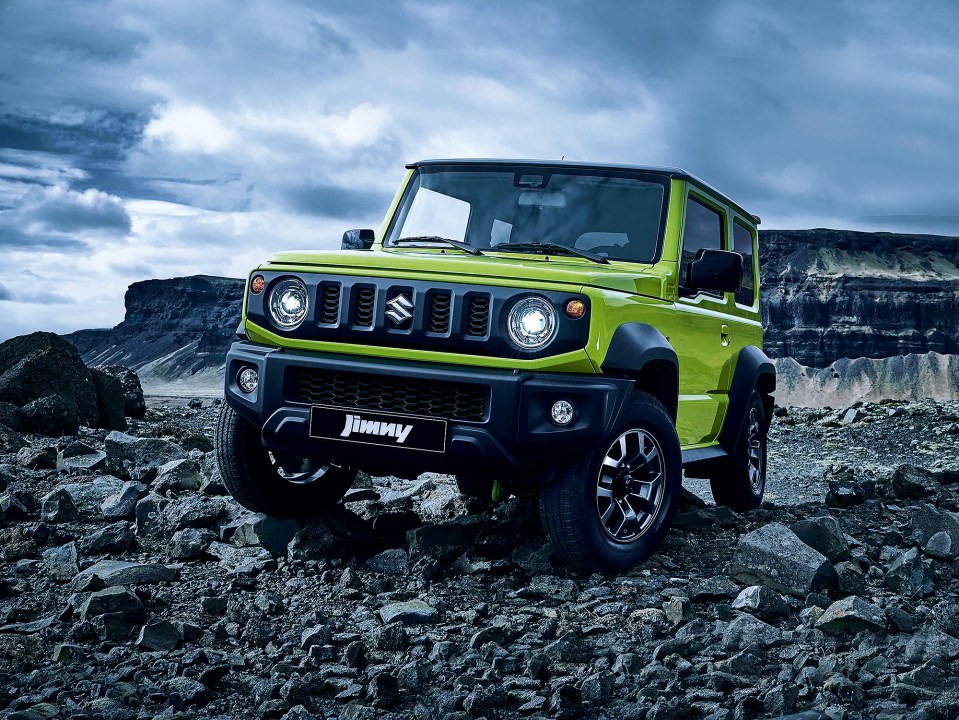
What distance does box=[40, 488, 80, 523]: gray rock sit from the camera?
663 cm

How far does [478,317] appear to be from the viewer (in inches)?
192

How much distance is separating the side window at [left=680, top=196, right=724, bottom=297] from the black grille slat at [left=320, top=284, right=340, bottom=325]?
2058mm

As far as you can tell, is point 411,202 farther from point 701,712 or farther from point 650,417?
point 701,712

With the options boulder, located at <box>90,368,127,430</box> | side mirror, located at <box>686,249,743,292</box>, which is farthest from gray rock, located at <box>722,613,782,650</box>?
boulder, located at <box>90,368,127,430</box>

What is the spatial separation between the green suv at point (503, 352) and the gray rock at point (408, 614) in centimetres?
67

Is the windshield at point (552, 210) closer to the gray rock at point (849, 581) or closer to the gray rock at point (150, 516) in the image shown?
the gray rock at point (849, 581)

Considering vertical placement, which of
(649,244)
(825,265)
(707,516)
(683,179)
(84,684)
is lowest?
(84,684)

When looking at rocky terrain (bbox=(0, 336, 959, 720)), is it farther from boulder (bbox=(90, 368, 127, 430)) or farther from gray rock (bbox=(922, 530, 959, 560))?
boulder (bbox=(90, 368, 127, 430))

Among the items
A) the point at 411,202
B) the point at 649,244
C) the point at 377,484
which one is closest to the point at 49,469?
the point at 377,484

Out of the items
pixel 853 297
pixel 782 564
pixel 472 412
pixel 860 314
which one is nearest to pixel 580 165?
pixel 472 412

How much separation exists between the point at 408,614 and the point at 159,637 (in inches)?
43.2

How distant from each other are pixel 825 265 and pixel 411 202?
435 feet

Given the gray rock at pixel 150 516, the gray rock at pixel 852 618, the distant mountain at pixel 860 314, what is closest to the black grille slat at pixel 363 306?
the gray rock at pixel 150 516

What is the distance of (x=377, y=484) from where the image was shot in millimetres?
9125
